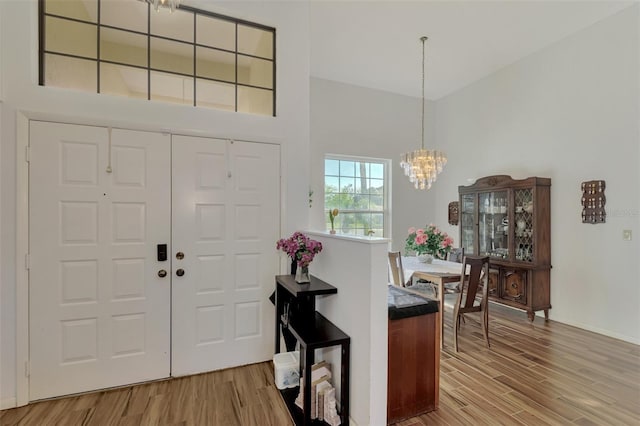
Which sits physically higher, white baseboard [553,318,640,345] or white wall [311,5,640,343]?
white wall [311,5,640,343]

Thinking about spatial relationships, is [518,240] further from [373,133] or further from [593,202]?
[373,133]

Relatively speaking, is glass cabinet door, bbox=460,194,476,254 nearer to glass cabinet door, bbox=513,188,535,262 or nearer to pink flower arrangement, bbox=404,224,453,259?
glass cabinet door, bbox=513,188,535,262

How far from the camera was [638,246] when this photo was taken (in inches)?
134

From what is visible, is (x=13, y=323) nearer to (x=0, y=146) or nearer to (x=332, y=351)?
(x=0, y=146)

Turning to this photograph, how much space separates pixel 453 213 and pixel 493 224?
3.53 ft

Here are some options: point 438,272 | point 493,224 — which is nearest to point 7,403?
point 438,272

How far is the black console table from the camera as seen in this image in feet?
6.57

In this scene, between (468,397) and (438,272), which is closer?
(468,397)

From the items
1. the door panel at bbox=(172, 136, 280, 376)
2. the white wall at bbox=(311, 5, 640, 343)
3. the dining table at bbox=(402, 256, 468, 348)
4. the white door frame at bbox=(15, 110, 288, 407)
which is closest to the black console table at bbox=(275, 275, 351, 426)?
the door panel at bbox=(172, 136, 280, 376)

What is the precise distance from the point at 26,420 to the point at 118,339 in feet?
2.21

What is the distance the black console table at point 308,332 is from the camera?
2.00m

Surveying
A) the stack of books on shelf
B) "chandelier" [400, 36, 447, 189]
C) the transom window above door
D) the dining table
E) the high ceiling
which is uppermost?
the high ceiling

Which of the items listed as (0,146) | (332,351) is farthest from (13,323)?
(332,351)

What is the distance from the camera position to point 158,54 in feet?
9.12
